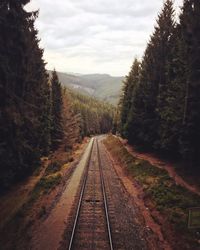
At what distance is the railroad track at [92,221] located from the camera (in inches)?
469

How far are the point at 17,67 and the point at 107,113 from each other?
149 metres

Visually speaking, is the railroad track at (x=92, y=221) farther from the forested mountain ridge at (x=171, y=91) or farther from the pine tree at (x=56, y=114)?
the pine tree at (x=56, y=114)

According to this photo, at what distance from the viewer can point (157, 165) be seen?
82.4 ft

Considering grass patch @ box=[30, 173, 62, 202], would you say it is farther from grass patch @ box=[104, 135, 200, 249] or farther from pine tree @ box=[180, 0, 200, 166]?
pine tree @ box=[180, 0, 200, 166]

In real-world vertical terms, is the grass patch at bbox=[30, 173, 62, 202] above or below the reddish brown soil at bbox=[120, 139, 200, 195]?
below

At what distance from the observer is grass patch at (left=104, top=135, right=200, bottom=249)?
13.5 meters

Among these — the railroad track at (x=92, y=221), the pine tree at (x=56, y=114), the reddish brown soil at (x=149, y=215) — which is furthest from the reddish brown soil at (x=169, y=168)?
the pine tree at (x=56, y=114)

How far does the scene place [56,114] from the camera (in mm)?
45188

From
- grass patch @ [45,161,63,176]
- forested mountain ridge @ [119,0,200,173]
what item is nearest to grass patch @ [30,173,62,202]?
grass patch @ [45,161,63,176]

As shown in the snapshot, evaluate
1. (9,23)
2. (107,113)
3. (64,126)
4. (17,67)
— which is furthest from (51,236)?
(107,113)

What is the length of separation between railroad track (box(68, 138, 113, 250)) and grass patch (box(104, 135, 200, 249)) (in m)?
3.32

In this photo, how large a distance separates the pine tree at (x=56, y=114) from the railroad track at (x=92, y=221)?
2304 cm

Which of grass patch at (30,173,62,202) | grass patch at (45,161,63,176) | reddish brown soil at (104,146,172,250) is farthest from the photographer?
grass patch at (45,161,63,176)

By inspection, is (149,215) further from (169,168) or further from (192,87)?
(192,87)
